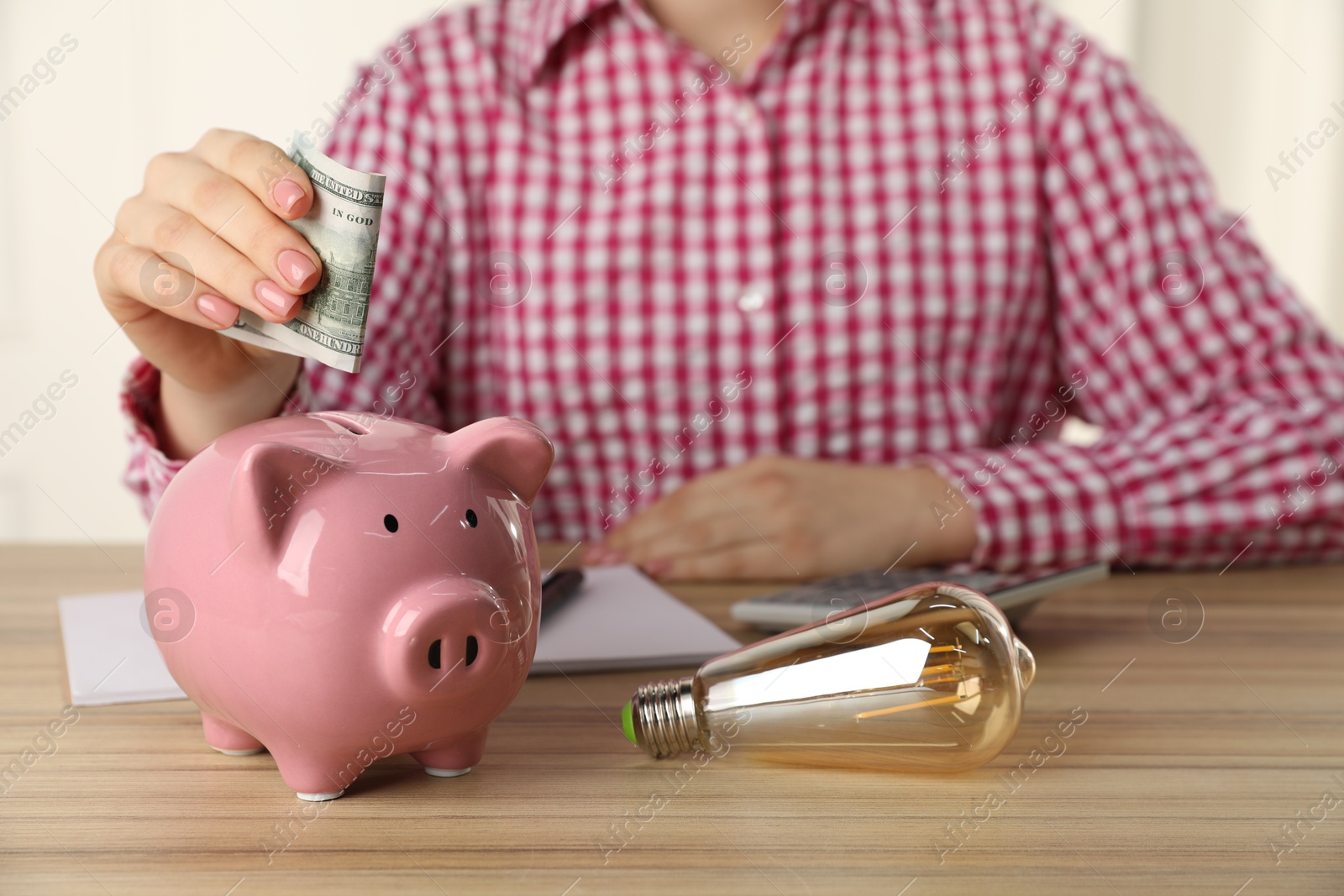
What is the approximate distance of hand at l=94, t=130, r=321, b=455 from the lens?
1.72ft

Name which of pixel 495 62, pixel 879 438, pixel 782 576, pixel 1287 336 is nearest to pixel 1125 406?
pixel 1287 336

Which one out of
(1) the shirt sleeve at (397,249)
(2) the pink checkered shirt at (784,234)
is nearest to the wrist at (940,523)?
(2) the pink checkered shirt at (784,234)

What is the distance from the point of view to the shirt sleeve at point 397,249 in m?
1.12

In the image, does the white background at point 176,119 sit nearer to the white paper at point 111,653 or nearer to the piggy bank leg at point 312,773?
the white paper at point 111,653

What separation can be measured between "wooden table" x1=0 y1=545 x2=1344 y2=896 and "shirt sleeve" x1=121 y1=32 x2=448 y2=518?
1.79ft

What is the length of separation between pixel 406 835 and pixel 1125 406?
1048 millimetres

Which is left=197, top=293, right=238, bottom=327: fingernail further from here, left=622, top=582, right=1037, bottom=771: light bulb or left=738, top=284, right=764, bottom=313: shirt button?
left=738, top=284, right=764, bottom=313: shirt button

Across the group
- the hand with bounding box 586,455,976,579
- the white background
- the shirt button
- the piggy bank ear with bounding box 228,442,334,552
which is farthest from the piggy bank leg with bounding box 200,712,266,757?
the white background

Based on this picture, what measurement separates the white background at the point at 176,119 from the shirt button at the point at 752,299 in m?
1.57

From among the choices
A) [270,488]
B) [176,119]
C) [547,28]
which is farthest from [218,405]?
[176,119]

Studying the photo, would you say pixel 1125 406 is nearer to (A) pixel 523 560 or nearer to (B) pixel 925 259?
(B) pixel 925 259

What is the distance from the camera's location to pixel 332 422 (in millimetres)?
474

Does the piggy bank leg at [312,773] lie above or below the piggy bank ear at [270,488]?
below

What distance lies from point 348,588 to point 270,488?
0.05m
